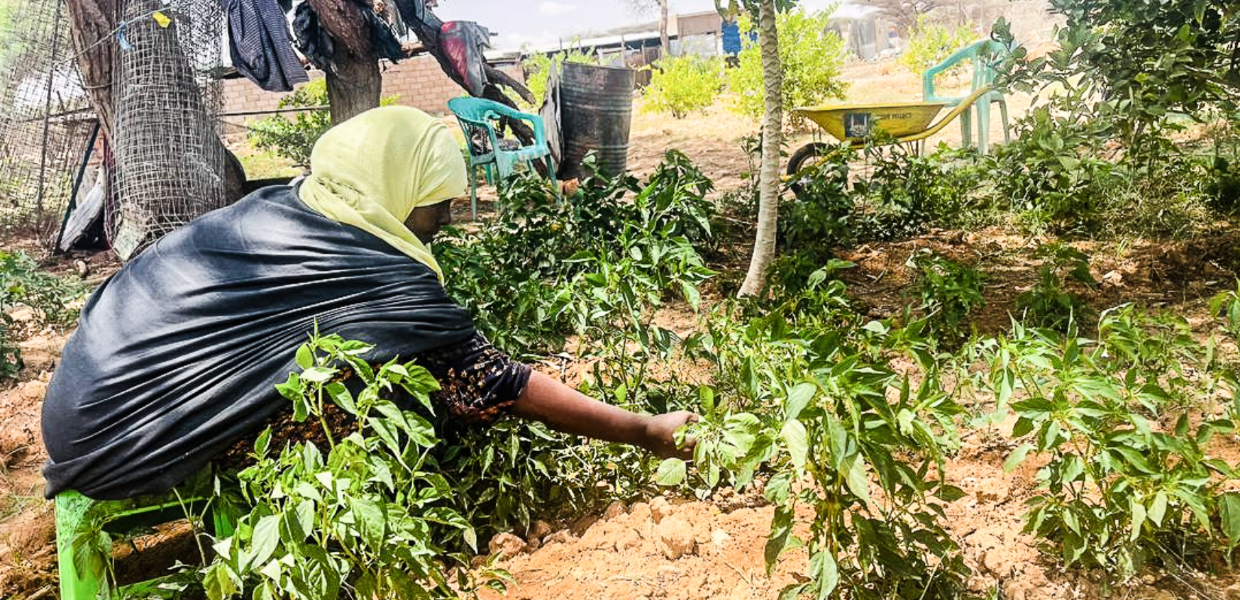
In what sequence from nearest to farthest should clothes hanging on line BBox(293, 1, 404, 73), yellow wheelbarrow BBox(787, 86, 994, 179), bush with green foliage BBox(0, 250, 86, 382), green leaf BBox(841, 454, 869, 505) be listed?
green leaf BBox(841, 454, 869, 505) → bush with green foliage BBox(0, 250, 86, 382) → clothes hanging on line BBox(293, 1, 404, 73) → yellow wheelbarrow BBox(787, 86, 994, 179)

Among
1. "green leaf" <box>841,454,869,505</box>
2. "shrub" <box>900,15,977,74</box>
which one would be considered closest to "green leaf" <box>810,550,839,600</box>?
"green leaf" <box>841,454,869,505</box>

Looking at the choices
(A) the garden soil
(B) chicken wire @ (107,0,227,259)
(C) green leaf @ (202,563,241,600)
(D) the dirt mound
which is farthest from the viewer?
(B) chicken wire @ (107,0,227,259)

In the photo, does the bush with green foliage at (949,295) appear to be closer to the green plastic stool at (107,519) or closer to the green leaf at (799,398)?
the green leaf at (799,398)

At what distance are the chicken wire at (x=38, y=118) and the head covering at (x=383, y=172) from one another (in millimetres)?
4144

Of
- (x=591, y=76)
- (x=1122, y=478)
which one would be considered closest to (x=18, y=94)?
(x=591, y=76)

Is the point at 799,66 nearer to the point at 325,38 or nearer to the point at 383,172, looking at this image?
the point at 325,38

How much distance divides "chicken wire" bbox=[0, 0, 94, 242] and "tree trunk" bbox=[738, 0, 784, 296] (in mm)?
4118

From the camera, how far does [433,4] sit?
6.36 metres

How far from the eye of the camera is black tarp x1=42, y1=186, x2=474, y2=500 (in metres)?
1.58

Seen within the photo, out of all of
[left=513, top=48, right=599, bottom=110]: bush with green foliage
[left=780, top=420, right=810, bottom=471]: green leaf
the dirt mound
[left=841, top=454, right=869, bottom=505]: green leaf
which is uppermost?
[left=513, top=48, right=599, bottom=110]: bush with green foliage

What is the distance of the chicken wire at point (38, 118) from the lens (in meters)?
4.86

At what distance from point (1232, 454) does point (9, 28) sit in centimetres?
590

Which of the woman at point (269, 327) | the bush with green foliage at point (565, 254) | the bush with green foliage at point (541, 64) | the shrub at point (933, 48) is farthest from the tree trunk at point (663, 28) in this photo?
the woman at point (269, 327)

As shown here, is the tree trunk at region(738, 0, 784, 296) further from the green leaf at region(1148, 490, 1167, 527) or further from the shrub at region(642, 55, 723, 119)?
the shrub at region(642, 55, 723, 119)
